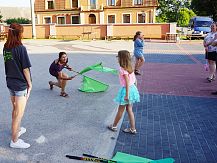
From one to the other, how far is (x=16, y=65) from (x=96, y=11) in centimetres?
4744

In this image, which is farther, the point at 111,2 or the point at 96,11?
the point at 111,2

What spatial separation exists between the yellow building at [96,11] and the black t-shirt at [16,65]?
1778 inches

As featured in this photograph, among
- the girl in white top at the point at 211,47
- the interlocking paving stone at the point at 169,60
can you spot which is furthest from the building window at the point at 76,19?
the girl in white top at the point at 211,47

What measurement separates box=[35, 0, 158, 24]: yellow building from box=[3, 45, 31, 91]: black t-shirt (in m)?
45.2

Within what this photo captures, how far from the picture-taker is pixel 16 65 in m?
4.27

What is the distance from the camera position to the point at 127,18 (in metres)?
50.0

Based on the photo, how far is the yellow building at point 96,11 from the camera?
48.6 metres

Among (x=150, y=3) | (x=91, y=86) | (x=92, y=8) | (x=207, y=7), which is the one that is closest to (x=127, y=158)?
(x=91, y=86)

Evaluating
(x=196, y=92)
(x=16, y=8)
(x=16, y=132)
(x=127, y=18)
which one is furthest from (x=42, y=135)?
(x=16, y=8)

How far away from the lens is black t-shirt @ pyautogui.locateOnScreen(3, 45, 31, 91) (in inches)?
167

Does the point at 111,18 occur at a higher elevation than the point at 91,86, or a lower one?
higher

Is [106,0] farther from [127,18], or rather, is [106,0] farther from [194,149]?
[194,149]

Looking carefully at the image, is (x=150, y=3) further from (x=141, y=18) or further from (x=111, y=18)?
(x=111, y=18)

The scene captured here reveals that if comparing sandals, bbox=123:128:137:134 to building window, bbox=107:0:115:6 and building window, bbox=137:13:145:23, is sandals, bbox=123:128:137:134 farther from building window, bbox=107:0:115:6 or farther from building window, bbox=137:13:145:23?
building window, bbox=107:0:115:6
